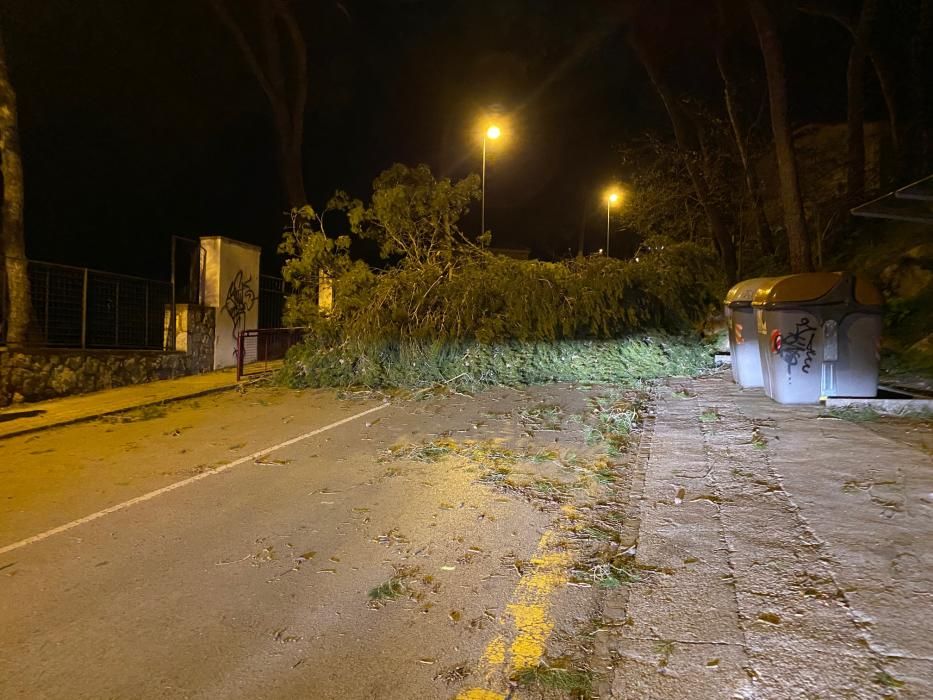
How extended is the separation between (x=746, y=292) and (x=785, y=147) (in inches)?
276

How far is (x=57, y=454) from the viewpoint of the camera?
7.82 meters

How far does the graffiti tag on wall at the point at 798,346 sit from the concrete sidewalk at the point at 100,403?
32.9 ft

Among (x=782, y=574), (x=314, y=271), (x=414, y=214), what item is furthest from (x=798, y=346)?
(x=314, y=271)

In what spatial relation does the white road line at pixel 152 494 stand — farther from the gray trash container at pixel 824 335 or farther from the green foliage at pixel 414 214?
the green foliage at pixel 414 214

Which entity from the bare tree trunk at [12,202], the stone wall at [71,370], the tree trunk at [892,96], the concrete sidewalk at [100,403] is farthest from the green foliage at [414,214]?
the tree trunk at [892,96]

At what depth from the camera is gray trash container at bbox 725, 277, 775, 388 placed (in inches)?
356

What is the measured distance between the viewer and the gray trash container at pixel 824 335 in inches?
285

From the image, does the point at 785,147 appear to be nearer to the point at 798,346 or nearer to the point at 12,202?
the point at 798,346

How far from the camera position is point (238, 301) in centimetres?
1697

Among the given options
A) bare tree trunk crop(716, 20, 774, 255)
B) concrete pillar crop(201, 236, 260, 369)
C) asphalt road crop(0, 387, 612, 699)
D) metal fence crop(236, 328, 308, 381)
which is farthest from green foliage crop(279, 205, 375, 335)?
bare tree trunk crop(716, 20, 774, 255)

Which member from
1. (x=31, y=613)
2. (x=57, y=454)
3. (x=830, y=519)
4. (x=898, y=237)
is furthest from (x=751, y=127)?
(x=31, y=613)

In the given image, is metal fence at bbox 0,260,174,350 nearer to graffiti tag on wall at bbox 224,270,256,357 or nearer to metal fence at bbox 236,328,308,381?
graffiti tag on wall at bbox 224,270,256,357

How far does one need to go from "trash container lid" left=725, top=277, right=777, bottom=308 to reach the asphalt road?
3467 mm

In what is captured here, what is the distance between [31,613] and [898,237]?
1843cm
